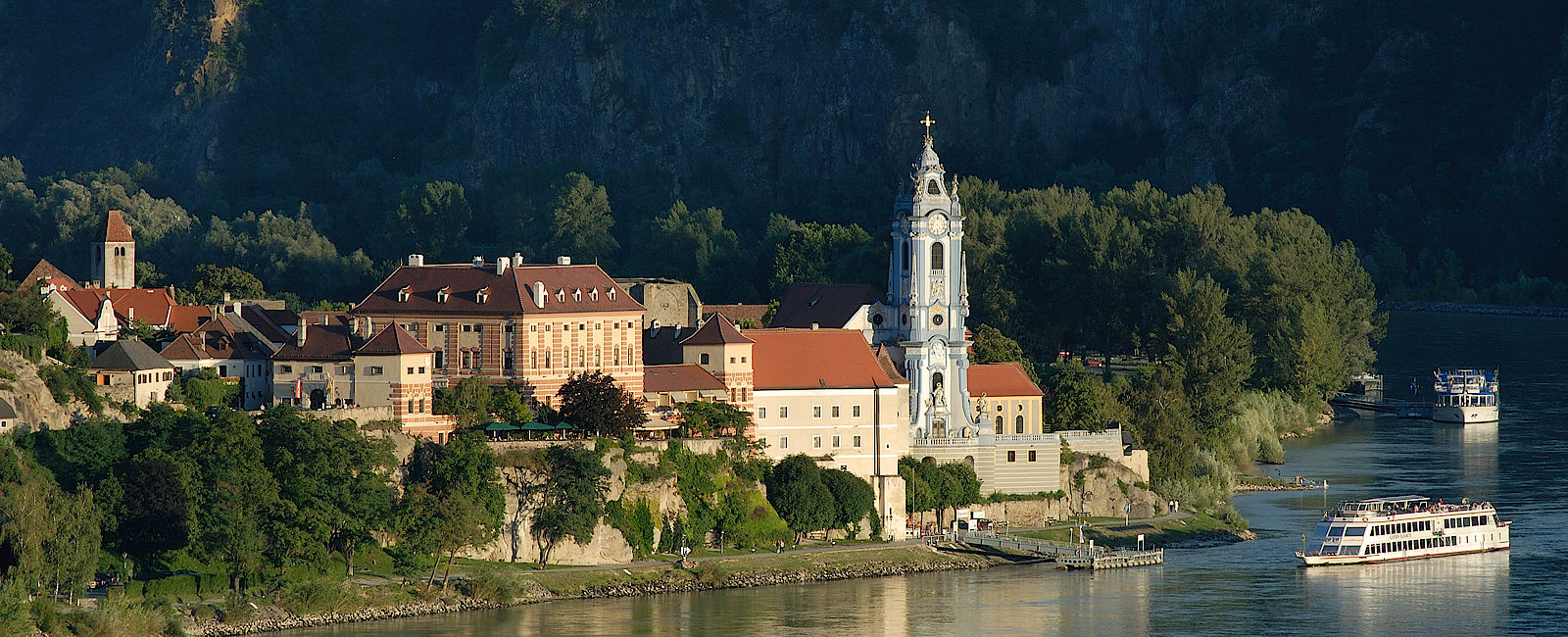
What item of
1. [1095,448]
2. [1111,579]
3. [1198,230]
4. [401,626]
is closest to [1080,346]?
[1198,230]

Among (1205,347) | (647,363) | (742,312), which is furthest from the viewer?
(742,312)

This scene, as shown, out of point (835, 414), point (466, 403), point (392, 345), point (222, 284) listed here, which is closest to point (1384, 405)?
point (835, 414)

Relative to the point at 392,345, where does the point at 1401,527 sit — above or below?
below

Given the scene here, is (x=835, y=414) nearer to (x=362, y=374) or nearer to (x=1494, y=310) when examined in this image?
(x=362, y=374)

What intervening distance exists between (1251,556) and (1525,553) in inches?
409

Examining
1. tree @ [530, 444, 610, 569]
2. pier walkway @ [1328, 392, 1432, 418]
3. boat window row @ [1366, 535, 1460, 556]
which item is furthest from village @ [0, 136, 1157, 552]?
pier walkway @ [1328, 392, 1432, 418]

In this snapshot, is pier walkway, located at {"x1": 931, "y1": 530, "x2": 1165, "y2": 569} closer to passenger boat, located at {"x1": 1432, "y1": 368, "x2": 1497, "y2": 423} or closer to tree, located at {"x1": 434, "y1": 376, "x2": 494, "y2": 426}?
tree, located at {"x1": 434, "y1": 376, "x2": 494, "y2": 426}

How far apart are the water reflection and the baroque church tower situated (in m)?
15.9

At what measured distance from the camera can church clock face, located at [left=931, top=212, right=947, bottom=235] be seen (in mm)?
106250

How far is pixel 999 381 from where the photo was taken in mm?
107500

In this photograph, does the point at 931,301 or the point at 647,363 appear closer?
the point at 647,363

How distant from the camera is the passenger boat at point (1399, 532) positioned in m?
99.4

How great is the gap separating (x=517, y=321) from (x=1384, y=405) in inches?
2544

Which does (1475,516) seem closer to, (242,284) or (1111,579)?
(1111,579)
